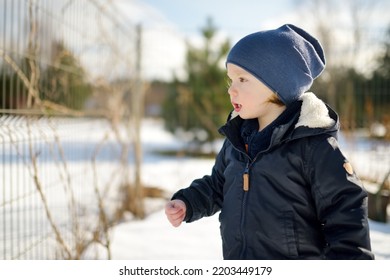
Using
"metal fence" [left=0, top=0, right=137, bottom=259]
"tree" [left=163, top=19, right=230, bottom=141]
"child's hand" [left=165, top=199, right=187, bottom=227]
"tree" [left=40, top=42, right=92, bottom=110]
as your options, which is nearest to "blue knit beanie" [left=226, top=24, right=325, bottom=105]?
"child's hand" [left=165, top=199, right=187, bottom=227]

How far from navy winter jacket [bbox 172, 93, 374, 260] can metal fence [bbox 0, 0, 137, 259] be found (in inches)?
37.4

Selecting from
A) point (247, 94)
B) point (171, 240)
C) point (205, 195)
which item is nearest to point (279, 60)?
point (247, 94)

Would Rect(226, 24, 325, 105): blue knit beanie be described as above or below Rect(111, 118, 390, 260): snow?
above

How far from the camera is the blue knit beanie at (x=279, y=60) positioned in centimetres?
138

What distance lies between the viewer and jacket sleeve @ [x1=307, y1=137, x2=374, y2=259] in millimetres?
1130

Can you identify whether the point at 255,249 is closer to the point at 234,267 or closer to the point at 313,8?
the point at 234,267

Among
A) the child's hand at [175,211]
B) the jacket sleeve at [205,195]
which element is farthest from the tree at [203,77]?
the child's hand at [175,211]

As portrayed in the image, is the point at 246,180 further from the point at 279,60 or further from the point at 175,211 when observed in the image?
the point at 279,60

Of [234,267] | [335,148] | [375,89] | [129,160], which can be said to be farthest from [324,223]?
[375,89]

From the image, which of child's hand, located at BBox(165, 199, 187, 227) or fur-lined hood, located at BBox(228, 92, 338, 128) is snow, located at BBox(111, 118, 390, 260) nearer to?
child's hand, located at BBox(165, 199, 187, 227)

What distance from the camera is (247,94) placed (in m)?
1.41

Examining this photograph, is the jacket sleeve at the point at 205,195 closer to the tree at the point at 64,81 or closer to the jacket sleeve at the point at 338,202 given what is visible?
the jacket sleeve at the point at 338,202

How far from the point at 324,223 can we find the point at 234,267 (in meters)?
0.34

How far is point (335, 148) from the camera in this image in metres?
1.23
